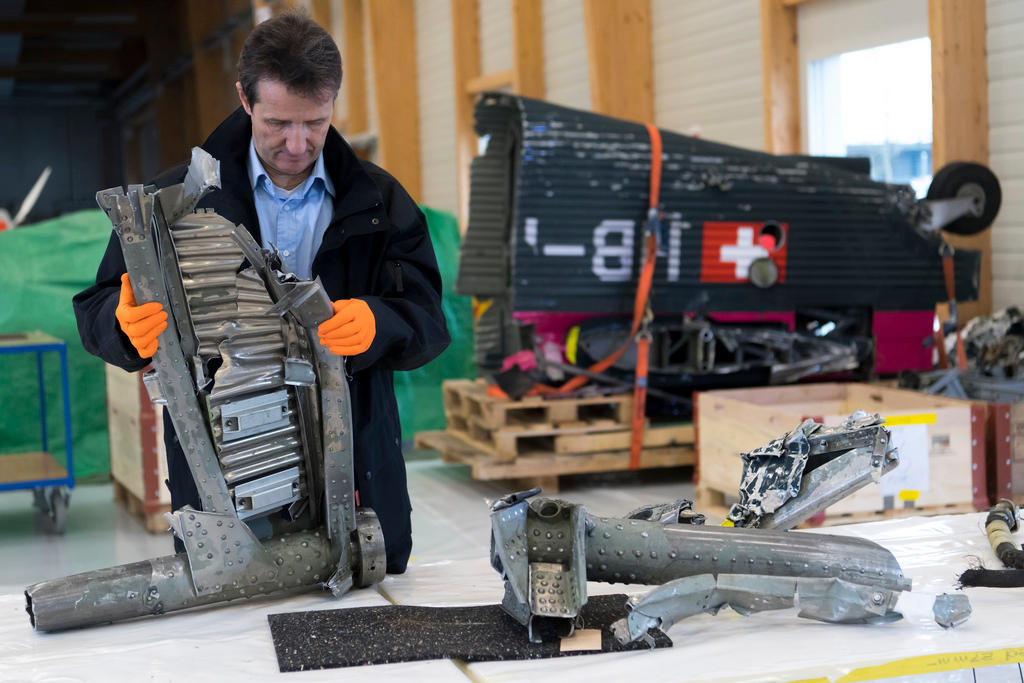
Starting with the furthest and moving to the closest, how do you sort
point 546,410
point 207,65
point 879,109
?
point 207,65 → point 879,109 → point 546,410

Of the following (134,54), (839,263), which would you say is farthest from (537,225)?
(134,54)

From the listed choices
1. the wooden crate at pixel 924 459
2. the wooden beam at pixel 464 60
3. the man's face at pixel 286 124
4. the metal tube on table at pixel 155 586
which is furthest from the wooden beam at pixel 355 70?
the metal tube on table at pixel 155 586

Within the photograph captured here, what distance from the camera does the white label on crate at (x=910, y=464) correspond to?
4531 mm

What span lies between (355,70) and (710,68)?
7462 mm

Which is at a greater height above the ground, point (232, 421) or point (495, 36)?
point (495, 36)

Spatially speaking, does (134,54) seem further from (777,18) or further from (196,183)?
(196,183)

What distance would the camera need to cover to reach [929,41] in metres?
5.81

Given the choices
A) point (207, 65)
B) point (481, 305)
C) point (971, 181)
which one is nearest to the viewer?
point (971, 181)

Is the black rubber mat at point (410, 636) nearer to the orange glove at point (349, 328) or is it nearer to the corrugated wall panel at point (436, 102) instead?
the orange glove at point (349, 328)

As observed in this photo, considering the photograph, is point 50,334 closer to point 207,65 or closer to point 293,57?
point 293,57

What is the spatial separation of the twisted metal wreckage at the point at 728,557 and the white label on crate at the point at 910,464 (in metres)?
2.30

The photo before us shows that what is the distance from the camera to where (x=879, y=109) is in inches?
254

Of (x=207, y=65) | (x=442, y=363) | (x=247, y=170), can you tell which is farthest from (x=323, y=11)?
(x=247, y=170)

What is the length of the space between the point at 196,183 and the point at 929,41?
4.91 m
